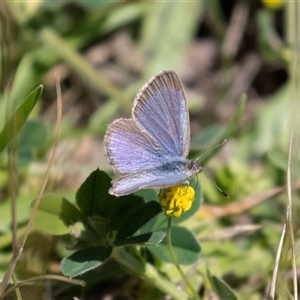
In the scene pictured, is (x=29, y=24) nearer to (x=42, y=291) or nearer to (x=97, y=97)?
(x=97, y=97)

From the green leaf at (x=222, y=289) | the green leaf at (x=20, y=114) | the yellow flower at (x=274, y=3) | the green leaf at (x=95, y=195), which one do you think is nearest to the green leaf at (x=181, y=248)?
the green leaf at (x=222, y=289)

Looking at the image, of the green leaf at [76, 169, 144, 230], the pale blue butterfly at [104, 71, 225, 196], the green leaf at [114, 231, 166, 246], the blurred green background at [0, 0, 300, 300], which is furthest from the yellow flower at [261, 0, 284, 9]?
the green leaf at [114, 231, 166, 246]

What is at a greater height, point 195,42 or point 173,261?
point 195,42

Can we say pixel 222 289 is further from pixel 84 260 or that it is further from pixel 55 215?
pixel 55 215

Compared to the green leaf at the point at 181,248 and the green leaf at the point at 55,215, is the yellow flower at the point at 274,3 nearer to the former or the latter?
the green leaf at the point at 181,248

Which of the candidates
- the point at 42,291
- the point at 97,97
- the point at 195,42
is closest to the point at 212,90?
the point at 195,42

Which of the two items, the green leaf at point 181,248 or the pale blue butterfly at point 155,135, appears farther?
the green leaf at point 181,248
